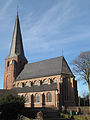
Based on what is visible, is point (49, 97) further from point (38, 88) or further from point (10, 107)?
point (10, 107)

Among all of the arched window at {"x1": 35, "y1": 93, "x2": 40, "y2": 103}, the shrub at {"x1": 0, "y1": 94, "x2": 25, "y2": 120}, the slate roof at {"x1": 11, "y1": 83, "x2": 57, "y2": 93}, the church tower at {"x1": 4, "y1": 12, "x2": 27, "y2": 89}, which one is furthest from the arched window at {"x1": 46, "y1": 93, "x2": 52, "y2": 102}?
the church tower at {"x1": 4, "y1": 12, "x2": 27, "y2": 89}

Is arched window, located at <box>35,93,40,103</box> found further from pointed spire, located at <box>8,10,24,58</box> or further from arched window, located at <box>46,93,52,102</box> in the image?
pointed spire, located at <box>8,10,24,58</box>

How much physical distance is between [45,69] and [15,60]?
40.7 feet

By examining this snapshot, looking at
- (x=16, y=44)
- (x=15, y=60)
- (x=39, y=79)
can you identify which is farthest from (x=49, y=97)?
(x=16, y=44)

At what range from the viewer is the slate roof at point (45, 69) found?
139 feet

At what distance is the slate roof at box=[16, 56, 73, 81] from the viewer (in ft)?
139

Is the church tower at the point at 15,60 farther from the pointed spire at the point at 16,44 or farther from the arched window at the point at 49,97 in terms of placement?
the arched window at the point at 49,97

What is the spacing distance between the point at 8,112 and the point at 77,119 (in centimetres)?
1101

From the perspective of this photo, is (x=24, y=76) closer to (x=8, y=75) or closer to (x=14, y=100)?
(x=8, y=75)

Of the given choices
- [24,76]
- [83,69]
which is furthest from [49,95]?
[24,76]

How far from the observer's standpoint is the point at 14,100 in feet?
83.0

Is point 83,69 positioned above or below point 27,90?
above

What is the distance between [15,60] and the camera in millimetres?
52469

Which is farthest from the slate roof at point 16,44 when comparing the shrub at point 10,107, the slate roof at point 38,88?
the shrub at point 10,107
